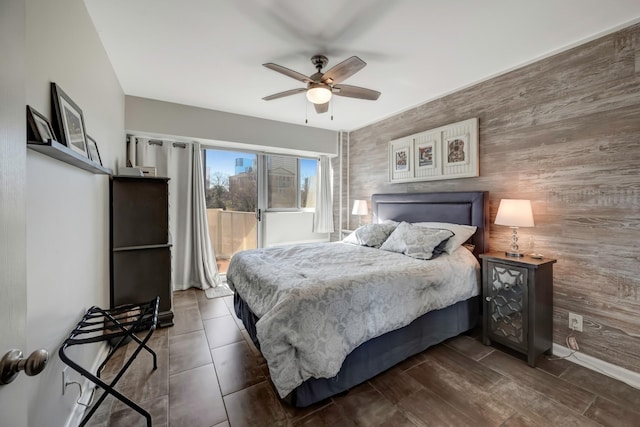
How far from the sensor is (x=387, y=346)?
1.97 meters

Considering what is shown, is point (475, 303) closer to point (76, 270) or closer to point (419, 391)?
point (419, 391)

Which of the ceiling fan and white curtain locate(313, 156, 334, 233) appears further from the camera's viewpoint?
white curtain locate(313, 156, 334, 233)

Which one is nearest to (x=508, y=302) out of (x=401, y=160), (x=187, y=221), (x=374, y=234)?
(x=374, y=234)

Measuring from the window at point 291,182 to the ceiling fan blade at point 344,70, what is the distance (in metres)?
2.58

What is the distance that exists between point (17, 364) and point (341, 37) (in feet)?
8.06

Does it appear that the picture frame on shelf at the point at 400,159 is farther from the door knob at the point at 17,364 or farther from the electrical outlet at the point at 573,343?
the door knob at the point at 17,364

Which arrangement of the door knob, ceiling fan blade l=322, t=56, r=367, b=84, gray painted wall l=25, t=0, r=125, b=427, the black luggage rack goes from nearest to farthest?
the door knob, gray painted wall l=25, t=0, r=125, b=427, the black luggage rack, ceiling fan blade l=322, t=56, r=367, b=84

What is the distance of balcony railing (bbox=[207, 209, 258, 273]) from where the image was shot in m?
4.22

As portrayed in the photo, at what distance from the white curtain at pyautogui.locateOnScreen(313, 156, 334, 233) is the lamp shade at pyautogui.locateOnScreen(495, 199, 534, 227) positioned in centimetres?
296

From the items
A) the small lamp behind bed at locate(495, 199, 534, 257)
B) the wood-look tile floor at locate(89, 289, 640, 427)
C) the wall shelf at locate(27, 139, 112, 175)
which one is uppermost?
the wall shelf at locate(27, 139, 112, 175)

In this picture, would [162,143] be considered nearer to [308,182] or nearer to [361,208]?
[308,182]

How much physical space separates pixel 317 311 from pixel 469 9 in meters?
2.26

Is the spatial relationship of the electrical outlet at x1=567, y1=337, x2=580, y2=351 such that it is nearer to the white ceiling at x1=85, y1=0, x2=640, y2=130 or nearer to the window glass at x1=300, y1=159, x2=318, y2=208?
the white ceiling at x1=85, y1=0, x2=640, y2=130

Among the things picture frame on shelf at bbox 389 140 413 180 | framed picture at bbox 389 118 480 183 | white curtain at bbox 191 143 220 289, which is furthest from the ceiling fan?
white curtain at bbox 191 143 220 289
